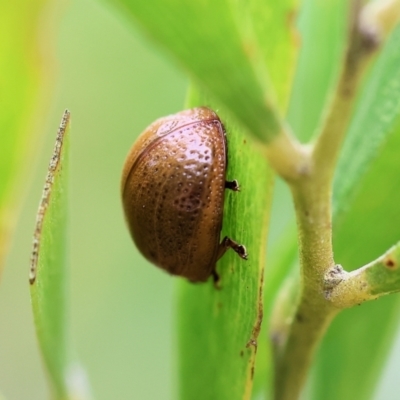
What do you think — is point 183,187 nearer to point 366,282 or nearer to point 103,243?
point 366,282

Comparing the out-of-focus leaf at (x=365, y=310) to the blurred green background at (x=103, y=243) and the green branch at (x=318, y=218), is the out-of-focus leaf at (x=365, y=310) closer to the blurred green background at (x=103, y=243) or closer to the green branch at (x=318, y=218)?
the green branch at (x=318, y=218)

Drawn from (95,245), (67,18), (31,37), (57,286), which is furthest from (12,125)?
(67,18)

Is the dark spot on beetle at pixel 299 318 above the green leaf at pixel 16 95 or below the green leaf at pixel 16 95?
below

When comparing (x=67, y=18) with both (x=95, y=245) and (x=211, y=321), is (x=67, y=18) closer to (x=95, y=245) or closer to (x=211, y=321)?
(x=95, y=245)

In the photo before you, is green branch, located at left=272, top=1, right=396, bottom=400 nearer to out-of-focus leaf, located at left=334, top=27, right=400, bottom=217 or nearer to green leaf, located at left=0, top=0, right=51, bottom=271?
out-of-focus leaf, located at left=334, top=27, right=400, bottom=217

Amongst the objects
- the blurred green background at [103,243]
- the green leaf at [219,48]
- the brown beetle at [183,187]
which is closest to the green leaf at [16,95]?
the brown beetle at [183,187]

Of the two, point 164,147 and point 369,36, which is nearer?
point 369,36
